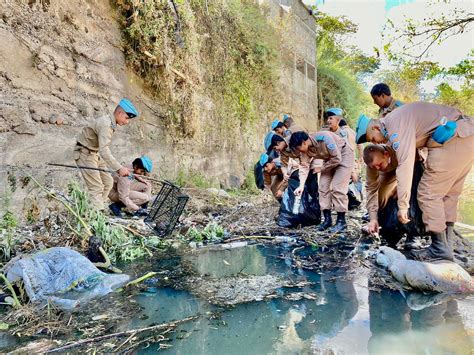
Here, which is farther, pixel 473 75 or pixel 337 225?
pixel 473 75

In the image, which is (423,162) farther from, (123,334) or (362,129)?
(123,334)

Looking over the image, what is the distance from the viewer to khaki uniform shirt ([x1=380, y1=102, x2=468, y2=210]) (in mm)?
2746

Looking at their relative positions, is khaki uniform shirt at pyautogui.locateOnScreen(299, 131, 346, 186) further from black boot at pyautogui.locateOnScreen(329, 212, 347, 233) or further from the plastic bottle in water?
black boot at pyautogui.locateOnScreen(329, 212, 347, 233)

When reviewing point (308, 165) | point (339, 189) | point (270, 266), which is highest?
point (308, 165)

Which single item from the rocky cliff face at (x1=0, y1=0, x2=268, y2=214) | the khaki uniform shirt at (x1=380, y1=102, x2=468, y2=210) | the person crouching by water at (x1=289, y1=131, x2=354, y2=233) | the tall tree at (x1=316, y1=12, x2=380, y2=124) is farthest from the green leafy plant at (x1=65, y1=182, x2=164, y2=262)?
the tall tree at (x1=316, y1=12, x2=380, y2=124)

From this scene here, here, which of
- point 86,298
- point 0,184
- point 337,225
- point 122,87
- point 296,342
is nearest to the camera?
point 296,342

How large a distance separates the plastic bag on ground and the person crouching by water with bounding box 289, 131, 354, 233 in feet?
8.94

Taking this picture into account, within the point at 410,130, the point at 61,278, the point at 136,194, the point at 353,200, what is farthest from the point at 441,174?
the point at 136,194

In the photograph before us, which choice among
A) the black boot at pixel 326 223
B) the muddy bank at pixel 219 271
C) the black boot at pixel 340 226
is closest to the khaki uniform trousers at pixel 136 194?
the muddy bank at pixel 219 271

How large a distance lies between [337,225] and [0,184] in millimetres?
4073

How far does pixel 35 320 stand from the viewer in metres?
2.14


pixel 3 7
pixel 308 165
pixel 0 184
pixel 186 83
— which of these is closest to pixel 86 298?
pixel 0 184

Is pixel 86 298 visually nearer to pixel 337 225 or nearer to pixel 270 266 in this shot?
pixel 270 266

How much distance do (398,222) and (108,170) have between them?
3.05 metres
